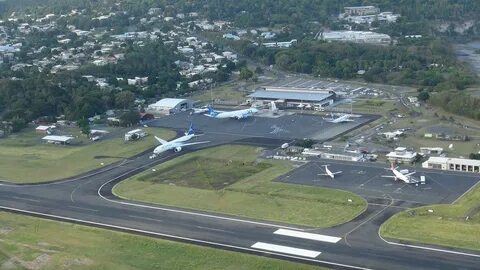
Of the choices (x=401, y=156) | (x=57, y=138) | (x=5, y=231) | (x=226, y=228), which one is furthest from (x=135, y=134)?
(x=226, y=228)

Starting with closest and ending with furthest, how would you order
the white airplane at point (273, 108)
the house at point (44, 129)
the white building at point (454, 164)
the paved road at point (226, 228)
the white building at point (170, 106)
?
the paved road at point (226, 228) → the white building at point (454, 164) → the house at point (44, 129) → the white airplane at point (273, 108) → the white building at point (170, 106)

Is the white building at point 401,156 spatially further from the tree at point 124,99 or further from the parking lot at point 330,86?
the tree at point 124,99

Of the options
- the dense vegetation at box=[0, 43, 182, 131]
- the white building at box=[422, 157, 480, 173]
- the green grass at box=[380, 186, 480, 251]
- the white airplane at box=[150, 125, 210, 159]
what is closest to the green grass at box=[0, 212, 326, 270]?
the green grass at box=[380, 186, 480, 251]

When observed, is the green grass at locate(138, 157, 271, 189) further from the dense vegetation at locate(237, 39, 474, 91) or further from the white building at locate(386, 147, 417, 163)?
the dense vegetation at locate(237, 39, 474, 91)

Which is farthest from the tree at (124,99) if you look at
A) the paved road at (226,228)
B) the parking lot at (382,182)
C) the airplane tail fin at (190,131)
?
the parking lot at (382,182)

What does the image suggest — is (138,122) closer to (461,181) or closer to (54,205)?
(54,205)

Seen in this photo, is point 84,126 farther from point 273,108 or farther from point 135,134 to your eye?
point 273,108
